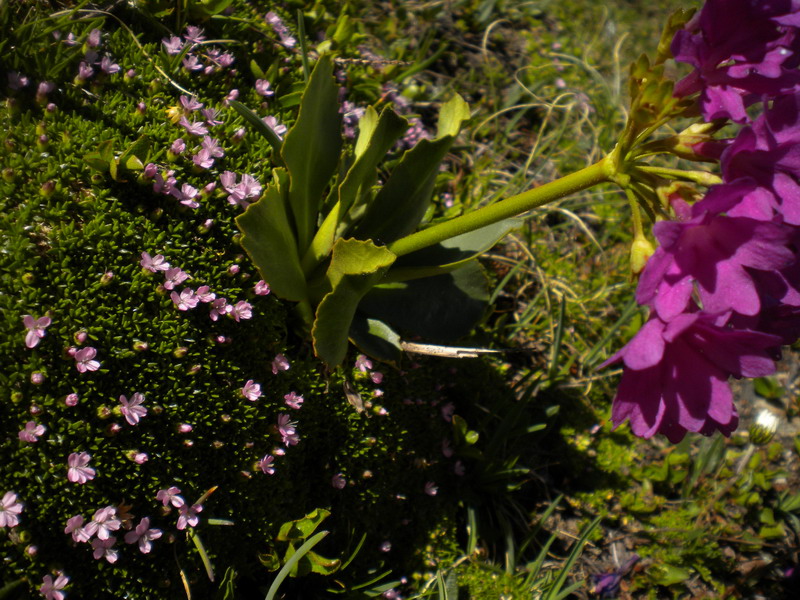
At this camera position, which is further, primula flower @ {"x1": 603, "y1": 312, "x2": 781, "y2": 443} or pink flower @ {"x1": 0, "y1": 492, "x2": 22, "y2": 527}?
pink flower @ {"x1": 0, "y1": 492, "x2": 22, "y2": 527}

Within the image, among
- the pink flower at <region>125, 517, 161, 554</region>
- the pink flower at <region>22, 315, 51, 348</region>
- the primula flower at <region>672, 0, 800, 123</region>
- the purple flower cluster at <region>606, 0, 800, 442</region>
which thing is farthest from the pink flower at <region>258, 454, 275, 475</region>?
the primula flower at <region>672, 0, 800, 123</region>

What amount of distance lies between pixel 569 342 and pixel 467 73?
2009 millimetres

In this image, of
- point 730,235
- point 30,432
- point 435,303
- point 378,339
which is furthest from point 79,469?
point 730,235

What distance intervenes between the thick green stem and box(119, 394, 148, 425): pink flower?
974 millimetres

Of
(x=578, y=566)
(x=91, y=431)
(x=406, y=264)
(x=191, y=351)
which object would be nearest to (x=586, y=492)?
(x=578, y=566)

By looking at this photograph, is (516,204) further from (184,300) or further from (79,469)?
(79,469)

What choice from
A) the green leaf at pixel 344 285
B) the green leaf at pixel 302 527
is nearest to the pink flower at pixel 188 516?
the green leaf at pixel 302 527

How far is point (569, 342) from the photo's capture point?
377 cm

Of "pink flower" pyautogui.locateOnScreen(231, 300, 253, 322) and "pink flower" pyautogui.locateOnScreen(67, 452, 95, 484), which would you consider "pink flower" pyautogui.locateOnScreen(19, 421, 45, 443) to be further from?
"pink flower" pyautogui.locateOnScreen(231, 300, 253, 322)

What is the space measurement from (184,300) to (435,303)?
3.32ft

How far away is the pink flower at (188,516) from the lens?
2.24 metres

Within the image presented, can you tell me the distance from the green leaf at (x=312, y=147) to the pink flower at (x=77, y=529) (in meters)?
1.20

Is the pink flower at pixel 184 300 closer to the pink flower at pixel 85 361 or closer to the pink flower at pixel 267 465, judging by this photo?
the pink flower at pixel 85 361

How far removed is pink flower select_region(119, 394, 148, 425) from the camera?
7.10 feet
